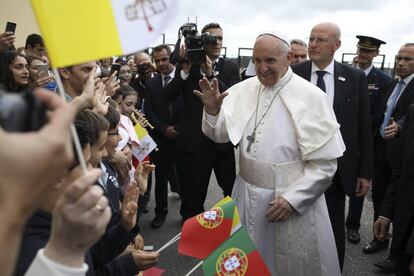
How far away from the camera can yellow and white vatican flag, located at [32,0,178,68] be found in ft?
3.28

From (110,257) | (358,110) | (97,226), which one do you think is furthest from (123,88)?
(97,226)

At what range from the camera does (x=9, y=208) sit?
0.65m

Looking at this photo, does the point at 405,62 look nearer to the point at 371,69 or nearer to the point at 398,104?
the point at 398,104

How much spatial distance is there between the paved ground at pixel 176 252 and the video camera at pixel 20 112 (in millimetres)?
3081

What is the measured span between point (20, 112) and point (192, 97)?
10.5 feet

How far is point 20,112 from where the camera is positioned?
67 centimetres

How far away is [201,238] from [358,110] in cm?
181

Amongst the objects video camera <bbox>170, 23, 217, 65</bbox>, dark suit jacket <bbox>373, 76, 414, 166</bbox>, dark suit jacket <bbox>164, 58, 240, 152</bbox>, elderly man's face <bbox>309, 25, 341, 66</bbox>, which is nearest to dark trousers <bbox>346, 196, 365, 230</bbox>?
dark suit jacket <bbox>373, 76, 414, 166</bbox>

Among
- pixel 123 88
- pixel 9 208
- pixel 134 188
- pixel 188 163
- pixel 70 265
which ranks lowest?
pixel 188 163

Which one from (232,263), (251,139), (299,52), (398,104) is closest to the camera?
(232,263)

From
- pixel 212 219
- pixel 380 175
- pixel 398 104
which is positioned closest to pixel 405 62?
pixel 398 104

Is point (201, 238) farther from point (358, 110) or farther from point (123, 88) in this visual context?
point (123, 88)

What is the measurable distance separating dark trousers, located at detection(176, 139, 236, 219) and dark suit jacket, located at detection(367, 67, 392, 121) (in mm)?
1887

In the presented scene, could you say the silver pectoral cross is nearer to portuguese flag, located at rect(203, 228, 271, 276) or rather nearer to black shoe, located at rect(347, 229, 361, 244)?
portuguese flag, located at rect(203, 228, 271, 276)
